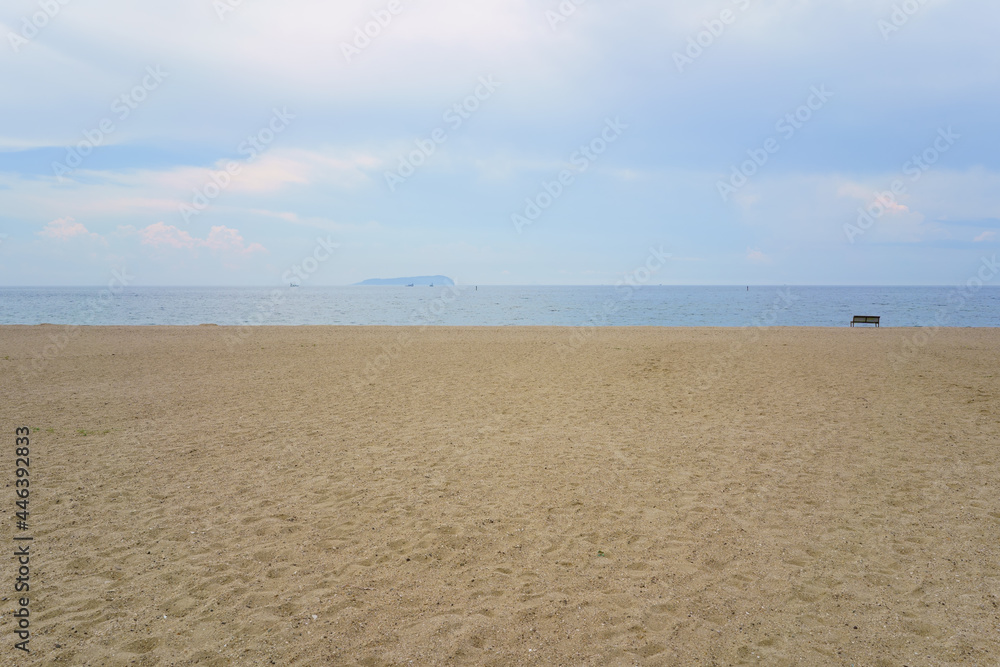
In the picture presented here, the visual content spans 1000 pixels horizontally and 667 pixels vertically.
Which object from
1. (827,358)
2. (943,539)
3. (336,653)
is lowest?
(336,653)

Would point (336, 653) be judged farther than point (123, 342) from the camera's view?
No

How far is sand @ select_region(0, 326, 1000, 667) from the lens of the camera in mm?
4262

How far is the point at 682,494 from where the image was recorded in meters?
7.14

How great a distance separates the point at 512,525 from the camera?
20.4 feet

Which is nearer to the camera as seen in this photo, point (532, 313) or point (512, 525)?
point (512, 525)

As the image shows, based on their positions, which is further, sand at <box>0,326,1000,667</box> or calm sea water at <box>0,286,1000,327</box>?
calm sea water at <box>0,286,1000,327</box>

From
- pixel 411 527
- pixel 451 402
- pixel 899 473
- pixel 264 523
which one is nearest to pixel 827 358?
pixel 899 473

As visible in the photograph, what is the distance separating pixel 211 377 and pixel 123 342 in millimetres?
12718

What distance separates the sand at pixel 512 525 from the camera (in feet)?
14.0

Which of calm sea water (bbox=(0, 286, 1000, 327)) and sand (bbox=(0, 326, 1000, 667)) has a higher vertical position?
calm sea water (bbox=(0, 286, 1000, 327))

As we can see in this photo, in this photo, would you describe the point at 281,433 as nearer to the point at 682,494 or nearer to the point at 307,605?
the point at 307,605

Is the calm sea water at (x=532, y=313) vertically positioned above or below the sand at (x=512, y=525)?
above

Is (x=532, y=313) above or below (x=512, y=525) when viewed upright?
above

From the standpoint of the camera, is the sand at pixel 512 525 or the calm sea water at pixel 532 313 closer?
the sand at pixel 512 525
